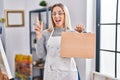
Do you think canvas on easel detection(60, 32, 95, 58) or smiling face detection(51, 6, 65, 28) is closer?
canvas on easel detection(60, 32, 95, 58)

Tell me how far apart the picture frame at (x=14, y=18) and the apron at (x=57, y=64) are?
6.41 ft

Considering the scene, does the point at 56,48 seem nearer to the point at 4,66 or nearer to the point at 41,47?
the point at 41,47

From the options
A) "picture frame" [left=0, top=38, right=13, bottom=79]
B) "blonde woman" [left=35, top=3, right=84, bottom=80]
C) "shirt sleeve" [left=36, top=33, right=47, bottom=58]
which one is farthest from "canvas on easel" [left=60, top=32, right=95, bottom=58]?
"picture frame" [left=0, top=38, right=13, bottom=79]

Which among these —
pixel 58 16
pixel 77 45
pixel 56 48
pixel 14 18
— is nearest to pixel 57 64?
pixel 56 48

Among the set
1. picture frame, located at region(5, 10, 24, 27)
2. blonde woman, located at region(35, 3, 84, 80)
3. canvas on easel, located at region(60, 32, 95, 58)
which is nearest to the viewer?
canvas on easel, located at region(60, 32, 95, 58)

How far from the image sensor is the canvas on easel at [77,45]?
1672 millimetres

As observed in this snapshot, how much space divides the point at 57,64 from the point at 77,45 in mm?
254

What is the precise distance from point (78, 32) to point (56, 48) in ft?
0.78

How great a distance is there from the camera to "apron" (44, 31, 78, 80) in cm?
177

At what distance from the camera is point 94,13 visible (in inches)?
96.5

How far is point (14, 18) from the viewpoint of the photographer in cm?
363

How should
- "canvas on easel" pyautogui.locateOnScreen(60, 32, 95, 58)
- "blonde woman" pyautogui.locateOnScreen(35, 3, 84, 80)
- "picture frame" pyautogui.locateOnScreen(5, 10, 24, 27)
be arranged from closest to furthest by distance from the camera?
"canvas on easel" pyautogui.locateOnScreen(60, 32, 95, 58), "blonde woman" pyautogui.locateOnScreen(35, 3, 84, 80), "picture frame" pyautogui.locateOnScreen(5, 10, 24, 27)

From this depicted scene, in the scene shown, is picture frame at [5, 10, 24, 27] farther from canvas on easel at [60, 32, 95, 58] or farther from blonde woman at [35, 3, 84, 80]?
canvas on easel at [60, 32, 95, 58]

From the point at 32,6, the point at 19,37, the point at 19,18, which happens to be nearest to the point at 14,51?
the point at 19,37
